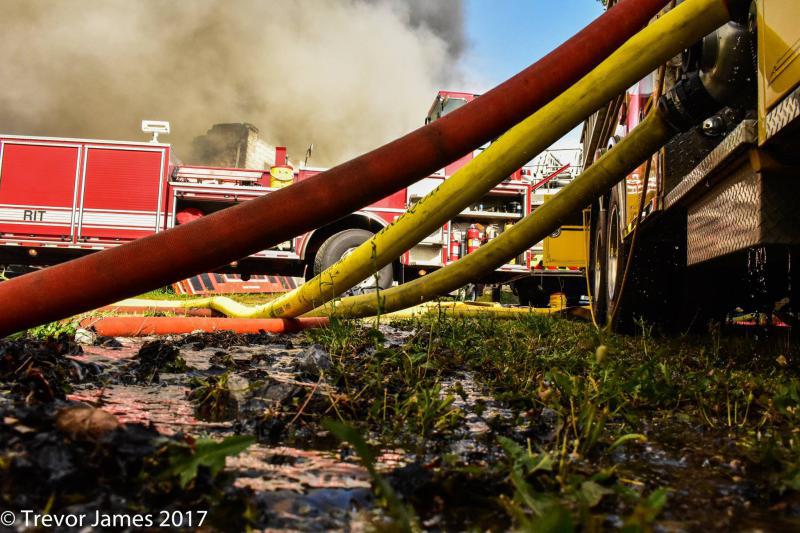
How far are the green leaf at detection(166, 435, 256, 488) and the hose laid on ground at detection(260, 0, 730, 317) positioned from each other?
4.08 feet

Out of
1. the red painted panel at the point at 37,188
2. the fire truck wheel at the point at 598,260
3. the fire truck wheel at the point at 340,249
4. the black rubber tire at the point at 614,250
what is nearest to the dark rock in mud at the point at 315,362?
the black rubber tire at the point at 614,250

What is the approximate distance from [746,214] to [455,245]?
25.6 feet

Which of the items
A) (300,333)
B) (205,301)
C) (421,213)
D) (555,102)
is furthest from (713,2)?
(205,301)

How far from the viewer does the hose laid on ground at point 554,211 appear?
8.37ft

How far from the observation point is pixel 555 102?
2146mm

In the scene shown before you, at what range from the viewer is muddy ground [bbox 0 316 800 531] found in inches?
31.1

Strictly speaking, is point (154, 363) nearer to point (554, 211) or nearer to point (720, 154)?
point (554, 211)

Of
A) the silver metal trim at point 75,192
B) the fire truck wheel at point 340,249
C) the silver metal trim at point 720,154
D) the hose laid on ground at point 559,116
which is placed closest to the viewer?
the silver metal trim at point 720,154

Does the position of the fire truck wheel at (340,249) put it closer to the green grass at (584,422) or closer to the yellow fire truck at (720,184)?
the yellow fire truck at (720,184)

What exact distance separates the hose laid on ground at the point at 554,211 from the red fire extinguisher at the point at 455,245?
22.0 ft

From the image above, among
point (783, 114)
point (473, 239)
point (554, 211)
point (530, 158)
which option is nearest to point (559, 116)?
point (530, 158)

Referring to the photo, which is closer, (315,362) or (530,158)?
(315,362)

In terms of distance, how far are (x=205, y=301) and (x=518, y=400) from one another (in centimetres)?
406

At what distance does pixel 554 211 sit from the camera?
2662 mm
